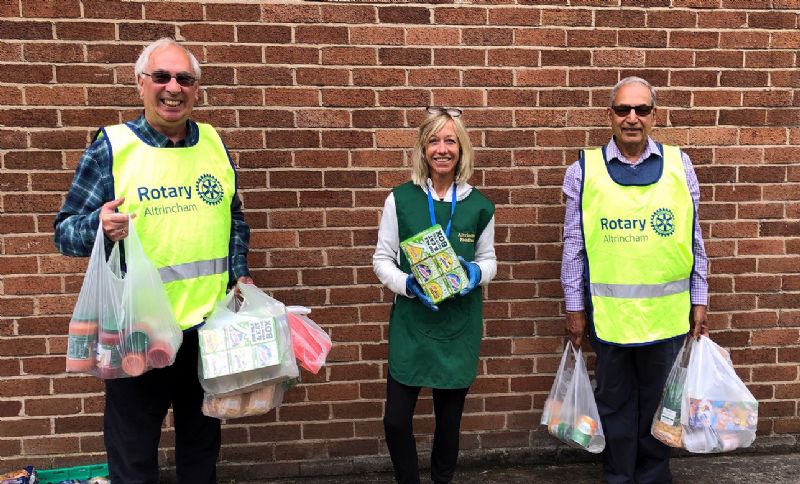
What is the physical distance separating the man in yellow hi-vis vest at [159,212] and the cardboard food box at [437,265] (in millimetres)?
772

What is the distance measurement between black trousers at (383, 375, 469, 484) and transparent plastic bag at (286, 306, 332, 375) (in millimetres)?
377

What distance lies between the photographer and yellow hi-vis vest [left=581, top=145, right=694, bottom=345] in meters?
2.83

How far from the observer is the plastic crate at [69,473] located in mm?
3182

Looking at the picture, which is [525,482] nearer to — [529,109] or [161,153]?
[529,109]

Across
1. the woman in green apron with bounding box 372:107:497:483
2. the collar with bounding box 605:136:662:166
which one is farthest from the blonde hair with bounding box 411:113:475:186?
the collar with bounding box 605:136:662:166

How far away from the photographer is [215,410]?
2357mm

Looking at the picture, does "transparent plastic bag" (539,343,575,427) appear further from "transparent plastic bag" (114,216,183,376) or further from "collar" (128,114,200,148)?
"collar" (128,114,200,148)

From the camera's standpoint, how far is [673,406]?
114 inches

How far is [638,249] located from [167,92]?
6.76 feet

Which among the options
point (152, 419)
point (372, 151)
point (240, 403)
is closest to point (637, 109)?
point (372, 151)

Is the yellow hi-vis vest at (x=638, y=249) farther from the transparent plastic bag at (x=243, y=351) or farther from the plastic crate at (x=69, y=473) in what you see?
the plastic crate at (x=69, y=473)

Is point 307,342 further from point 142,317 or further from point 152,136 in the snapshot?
point 152,136

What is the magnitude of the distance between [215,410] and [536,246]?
1845 millimetres

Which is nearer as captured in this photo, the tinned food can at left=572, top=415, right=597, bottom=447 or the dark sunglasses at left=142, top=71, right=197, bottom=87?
the dark sunglasses at left=142, top=71, right=197, bottom=87
